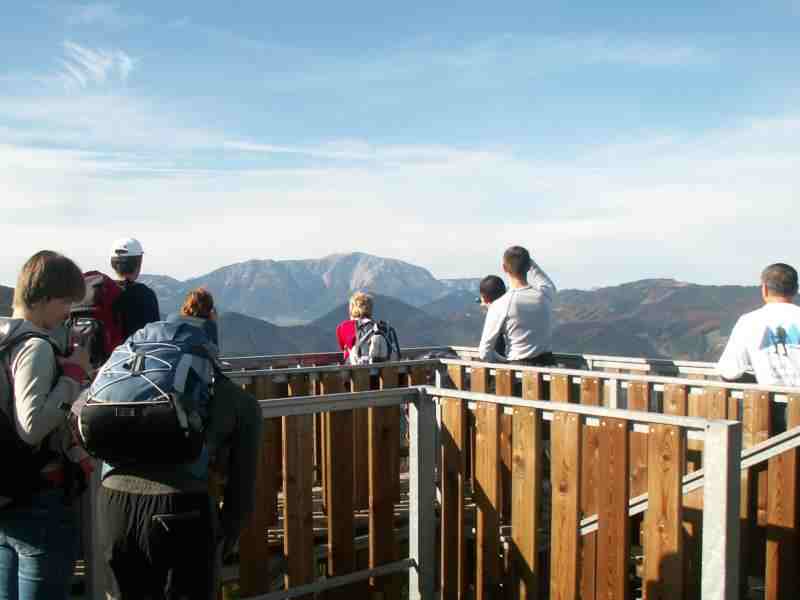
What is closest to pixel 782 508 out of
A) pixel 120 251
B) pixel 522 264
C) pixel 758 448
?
pixel 758 448

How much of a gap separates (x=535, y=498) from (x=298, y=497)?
1.20 m

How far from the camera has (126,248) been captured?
5844 mm

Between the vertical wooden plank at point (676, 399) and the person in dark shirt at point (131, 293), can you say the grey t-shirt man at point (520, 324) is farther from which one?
the person in dark shirt at point (131, 293)

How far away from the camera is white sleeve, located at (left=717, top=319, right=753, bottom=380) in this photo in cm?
615

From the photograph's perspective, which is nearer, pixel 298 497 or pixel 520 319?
pixel 298 497

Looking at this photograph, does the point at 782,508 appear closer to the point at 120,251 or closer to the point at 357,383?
the point at 357,383

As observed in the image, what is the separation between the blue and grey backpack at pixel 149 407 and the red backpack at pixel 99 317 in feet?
7.06

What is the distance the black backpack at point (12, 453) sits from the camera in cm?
322

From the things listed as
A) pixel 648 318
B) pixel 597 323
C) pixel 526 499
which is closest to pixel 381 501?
pixel 526 499

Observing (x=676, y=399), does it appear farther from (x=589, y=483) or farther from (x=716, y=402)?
(x=589, y=483)

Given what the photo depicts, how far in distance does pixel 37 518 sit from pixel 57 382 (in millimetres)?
532

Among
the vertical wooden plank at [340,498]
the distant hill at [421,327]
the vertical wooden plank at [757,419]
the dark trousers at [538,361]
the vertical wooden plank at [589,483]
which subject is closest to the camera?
the vertical wooden plank at [589,483]

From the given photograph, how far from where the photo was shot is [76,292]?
3.51 meters

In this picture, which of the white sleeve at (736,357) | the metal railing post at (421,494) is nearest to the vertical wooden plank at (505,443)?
the metal railing post at (421,494)
